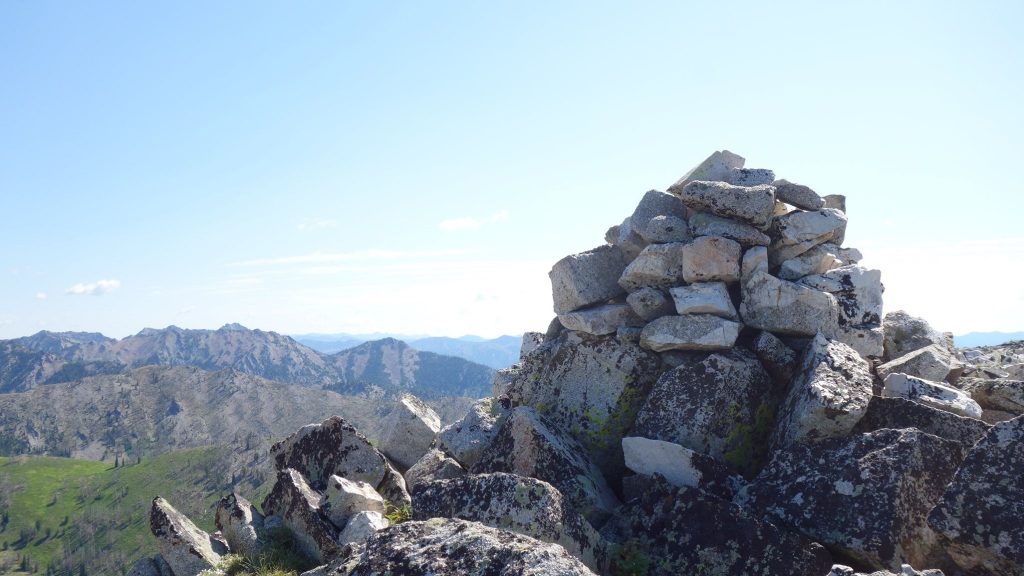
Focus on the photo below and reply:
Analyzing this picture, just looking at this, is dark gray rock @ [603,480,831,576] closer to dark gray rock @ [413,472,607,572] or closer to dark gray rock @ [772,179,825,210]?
dark gray rock @ [413,472,607,572]

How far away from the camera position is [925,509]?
929 centimetres

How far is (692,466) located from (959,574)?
4.06m

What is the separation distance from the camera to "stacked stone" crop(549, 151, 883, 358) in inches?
551

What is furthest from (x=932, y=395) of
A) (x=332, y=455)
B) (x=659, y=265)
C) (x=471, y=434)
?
(x=332, y=455)

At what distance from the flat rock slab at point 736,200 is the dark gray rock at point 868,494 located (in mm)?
6115

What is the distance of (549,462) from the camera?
473 inches

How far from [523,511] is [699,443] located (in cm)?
489

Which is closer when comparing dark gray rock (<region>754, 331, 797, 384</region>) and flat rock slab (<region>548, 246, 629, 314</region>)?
dark gray rock (<region>754, 331, 797, 384</region>)

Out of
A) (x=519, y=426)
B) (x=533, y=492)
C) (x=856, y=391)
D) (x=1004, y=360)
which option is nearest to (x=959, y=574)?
(x=856, y=391)

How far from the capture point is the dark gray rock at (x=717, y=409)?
12.6 meters

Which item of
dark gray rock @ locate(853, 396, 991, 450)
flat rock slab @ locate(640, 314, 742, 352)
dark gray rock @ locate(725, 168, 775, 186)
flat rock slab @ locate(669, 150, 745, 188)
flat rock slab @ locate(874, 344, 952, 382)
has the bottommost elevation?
dark gray rock @ locate(853, 396, 991, 450)

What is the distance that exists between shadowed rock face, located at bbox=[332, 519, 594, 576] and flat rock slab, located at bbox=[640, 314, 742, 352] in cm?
779

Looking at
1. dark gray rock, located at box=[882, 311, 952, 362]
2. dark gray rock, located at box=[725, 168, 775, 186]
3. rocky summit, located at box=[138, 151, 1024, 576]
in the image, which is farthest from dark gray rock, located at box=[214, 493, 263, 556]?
dark gray rock, located at box=[882, 311, 952, 362]

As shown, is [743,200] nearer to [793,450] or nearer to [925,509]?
[793,450]
